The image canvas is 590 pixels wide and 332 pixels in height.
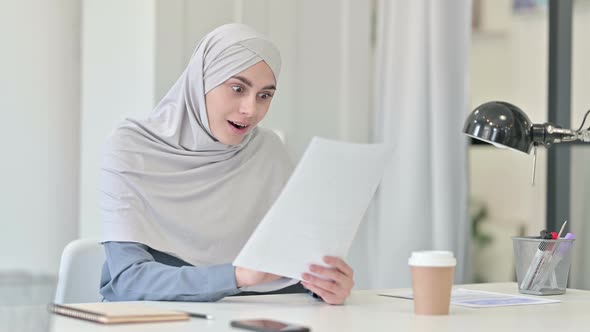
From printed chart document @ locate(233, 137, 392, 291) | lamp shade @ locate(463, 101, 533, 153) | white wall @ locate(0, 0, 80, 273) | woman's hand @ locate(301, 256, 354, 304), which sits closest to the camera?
printed chart document @ locate(233, 137, 392, 291)

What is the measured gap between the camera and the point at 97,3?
3150mm

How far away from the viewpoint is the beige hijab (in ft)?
7.06

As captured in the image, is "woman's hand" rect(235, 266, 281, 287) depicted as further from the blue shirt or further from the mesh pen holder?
the mesh pen holder

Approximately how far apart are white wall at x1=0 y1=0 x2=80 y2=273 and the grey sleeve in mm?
864

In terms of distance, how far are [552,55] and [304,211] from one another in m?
2.31

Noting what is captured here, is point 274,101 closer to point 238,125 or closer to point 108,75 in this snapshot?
point 108,75

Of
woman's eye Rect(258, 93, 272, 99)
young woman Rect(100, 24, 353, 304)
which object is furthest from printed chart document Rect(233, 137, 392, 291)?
woman's eye Rect(258, 93, 272, 99)

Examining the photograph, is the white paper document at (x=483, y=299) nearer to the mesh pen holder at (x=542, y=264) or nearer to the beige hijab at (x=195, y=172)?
the mesh pen holder at (x=542, y=264)

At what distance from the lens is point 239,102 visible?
227cm

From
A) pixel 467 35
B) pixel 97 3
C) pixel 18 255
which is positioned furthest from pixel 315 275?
pixel 467 35

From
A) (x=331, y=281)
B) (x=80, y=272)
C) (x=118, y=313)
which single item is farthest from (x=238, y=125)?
(x=118, y=313)

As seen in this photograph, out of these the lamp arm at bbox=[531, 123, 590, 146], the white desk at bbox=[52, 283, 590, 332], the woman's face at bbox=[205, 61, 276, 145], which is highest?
the woman's face at bbox=[205, 61, 276, 145]

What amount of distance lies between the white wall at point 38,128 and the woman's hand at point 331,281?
1.28m

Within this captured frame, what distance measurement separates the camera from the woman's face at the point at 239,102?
2.27m
